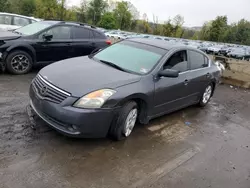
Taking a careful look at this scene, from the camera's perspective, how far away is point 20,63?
23.2 feet

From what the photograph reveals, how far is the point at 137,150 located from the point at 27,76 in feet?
14.7

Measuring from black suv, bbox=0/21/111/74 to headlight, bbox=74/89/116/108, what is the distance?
410cm

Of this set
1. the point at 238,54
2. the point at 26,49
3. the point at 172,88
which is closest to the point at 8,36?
the point at 26,49

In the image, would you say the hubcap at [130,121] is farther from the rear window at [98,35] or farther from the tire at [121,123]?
the rear window at [98,35]

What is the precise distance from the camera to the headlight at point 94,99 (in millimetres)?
3586

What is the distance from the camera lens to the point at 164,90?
471 centimetres

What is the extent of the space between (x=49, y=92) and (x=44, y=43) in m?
4.07

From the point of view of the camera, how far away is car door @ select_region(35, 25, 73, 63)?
24.0ft

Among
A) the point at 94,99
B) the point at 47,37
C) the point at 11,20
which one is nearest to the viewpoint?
the point at 94,99

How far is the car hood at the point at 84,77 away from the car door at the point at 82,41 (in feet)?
11.4

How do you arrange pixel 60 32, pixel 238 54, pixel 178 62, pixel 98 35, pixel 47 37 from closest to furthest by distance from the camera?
pixel 178 62 → pixel 47 37 → pixel 60 32 → pixel 98 35 → pixel 238 54

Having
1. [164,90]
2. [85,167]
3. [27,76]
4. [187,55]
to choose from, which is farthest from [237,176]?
[27,76]

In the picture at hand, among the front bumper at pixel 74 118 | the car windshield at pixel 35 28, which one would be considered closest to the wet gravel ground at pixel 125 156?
the front bumper at pixel 74 118

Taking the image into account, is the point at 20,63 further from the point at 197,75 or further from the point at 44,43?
the point at 197,75
